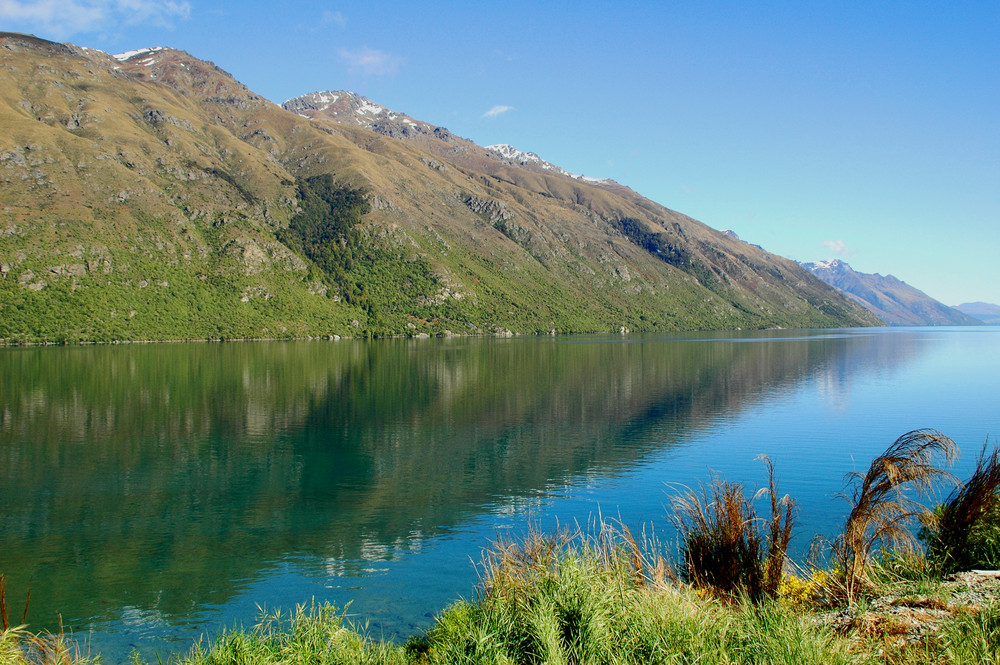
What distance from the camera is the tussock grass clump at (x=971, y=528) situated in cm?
1216

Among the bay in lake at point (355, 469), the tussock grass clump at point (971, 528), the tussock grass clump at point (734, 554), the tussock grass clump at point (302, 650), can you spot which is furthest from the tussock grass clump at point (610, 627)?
the tussock grass clump at point (971, 528)

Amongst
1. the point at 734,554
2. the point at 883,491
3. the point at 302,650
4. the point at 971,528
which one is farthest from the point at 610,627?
the point at 971,528

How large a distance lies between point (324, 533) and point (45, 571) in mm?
8146

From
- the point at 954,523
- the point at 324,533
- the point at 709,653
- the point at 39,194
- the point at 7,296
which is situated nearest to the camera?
the point at 709,653

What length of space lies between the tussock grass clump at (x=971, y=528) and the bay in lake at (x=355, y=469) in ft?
27.0

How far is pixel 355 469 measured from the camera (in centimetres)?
3297

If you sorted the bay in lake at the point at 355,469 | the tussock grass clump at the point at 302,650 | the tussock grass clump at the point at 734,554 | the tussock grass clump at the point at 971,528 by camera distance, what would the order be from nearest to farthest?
the tussock grass clump at the point at 302,650
the tussock grass clump at the point at 734,554
the tussock grass clump at the point at 971,528
the bay in lake at the point at 355,469

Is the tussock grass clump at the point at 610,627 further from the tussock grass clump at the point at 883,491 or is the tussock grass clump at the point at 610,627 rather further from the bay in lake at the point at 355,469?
the bay in lake at the point at 355,469

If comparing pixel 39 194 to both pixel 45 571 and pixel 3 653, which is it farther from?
pixel 3 653

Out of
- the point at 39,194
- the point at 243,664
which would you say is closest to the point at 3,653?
the point at 243,664

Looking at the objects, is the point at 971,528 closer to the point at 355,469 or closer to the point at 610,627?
the point at 610,627

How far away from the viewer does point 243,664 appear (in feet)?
32.8

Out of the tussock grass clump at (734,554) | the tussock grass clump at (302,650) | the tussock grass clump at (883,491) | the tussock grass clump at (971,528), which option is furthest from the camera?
the tussock grass clump at (971,528)

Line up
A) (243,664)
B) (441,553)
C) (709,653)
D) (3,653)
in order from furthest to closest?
(441,553) → (243,664) → (3,653) → (709,653)
